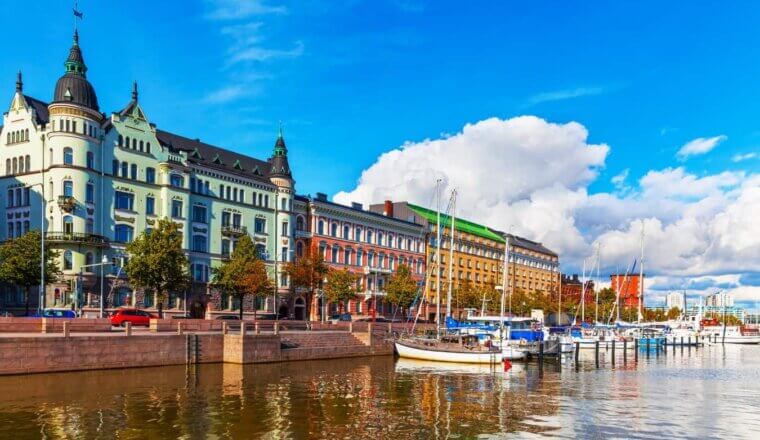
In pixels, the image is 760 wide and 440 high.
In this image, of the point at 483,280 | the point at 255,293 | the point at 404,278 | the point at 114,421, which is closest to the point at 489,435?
the point at 114,421

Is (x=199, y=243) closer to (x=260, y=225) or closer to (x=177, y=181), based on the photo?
(x=177, y=181)

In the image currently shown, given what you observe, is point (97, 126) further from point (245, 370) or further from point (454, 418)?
point (454, 418)

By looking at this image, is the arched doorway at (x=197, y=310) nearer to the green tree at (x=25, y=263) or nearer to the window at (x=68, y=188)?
the green tree at (x=25, y=263)

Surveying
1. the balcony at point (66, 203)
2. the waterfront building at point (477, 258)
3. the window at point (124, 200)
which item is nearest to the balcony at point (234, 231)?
the window at point (124, 200)

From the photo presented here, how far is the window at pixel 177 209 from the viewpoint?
79.9 metres

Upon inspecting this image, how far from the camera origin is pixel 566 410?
36.6m

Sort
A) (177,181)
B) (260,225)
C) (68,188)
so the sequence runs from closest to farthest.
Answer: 1. (68,188)
2. (177,181)
3. (260,225)

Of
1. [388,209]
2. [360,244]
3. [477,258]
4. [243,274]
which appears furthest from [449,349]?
[477,258]

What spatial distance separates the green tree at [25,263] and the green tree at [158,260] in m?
6.96

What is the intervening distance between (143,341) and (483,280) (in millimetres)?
100199

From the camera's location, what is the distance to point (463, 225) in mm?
140875

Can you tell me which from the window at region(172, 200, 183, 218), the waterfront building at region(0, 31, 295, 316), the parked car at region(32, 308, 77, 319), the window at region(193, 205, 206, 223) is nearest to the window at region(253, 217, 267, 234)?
the waterfront building at region(0, 31, 295, 316)

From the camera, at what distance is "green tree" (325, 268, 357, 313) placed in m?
90.2

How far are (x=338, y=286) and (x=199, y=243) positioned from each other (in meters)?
18.4
